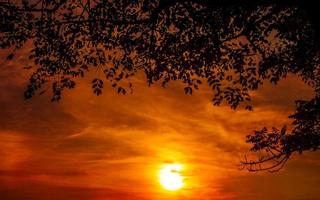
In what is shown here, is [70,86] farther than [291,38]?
No

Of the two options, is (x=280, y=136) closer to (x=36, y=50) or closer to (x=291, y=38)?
(x=291, y=38)

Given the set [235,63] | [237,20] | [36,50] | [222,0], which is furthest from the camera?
[235,63]

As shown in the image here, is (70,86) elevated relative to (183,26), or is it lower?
lower

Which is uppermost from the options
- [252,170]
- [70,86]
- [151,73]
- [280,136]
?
[151,73]

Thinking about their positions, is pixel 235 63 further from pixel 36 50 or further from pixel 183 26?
pixel 36 50

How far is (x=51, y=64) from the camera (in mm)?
17312

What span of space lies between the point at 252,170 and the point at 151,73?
5642mm

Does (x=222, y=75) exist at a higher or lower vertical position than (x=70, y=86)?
higher

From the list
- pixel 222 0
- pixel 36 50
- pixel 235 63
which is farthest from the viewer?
pixel 235 63

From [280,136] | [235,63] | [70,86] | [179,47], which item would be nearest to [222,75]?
[235,63]

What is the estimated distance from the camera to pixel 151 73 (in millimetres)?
18562

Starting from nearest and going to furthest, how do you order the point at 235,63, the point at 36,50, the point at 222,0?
the point at 222,0 < the point at 36,50 < the point at 235,63

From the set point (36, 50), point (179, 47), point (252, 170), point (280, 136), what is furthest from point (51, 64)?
point (280, 136)

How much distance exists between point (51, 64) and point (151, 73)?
4036 mm
